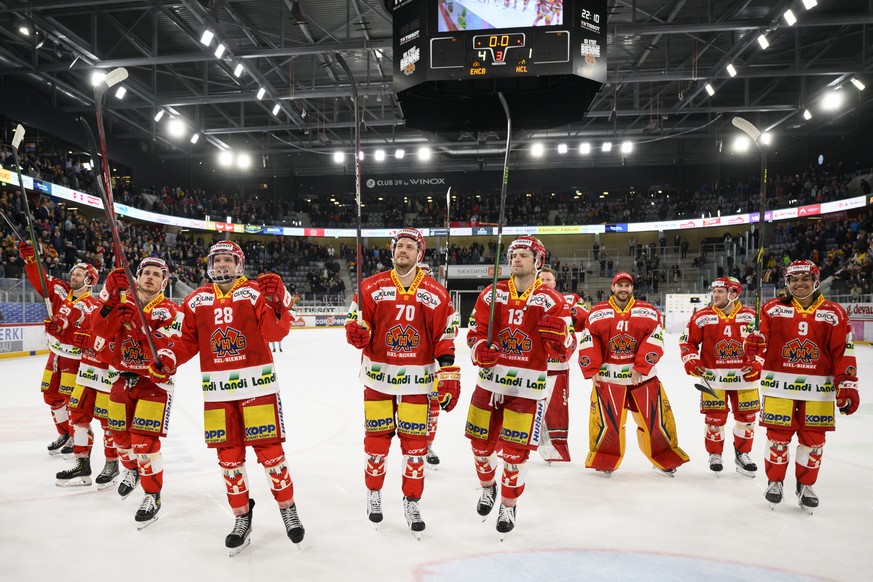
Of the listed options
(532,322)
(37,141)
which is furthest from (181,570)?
(37,141)

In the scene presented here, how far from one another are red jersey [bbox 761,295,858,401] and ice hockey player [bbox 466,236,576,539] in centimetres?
190

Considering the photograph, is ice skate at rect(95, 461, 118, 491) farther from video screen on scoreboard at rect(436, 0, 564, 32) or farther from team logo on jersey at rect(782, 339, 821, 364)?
video screen on scoreboard at rect(436, 0, 564, 32)

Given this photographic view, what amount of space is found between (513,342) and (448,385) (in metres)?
0.59

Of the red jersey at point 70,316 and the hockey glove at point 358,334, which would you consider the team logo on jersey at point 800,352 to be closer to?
the hockey glove at point 358,334

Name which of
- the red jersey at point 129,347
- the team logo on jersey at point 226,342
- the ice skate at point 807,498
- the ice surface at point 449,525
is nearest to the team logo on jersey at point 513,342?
the ice surface at point 449,525

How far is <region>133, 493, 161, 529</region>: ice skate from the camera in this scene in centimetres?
416

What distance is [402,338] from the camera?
13.9 feet

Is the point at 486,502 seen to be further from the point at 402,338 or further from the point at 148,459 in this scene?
the point at 148,459

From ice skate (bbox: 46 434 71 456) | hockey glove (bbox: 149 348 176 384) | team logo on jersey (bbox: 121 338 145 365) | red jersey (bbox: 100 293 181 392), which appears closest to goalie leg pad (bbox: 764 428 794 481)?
hockey glove (bbox: 149 348 176 384)

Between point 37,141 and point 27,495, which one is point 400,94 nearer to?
point 27,495

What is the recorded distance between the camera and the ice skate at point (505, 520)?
4.03m

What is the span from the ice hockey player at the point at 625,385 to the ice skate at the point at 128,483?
3841mm

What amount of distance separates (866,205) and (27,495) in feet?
94.3

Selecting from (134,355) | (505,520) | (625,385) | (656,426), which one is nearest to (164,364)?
(134,355)
